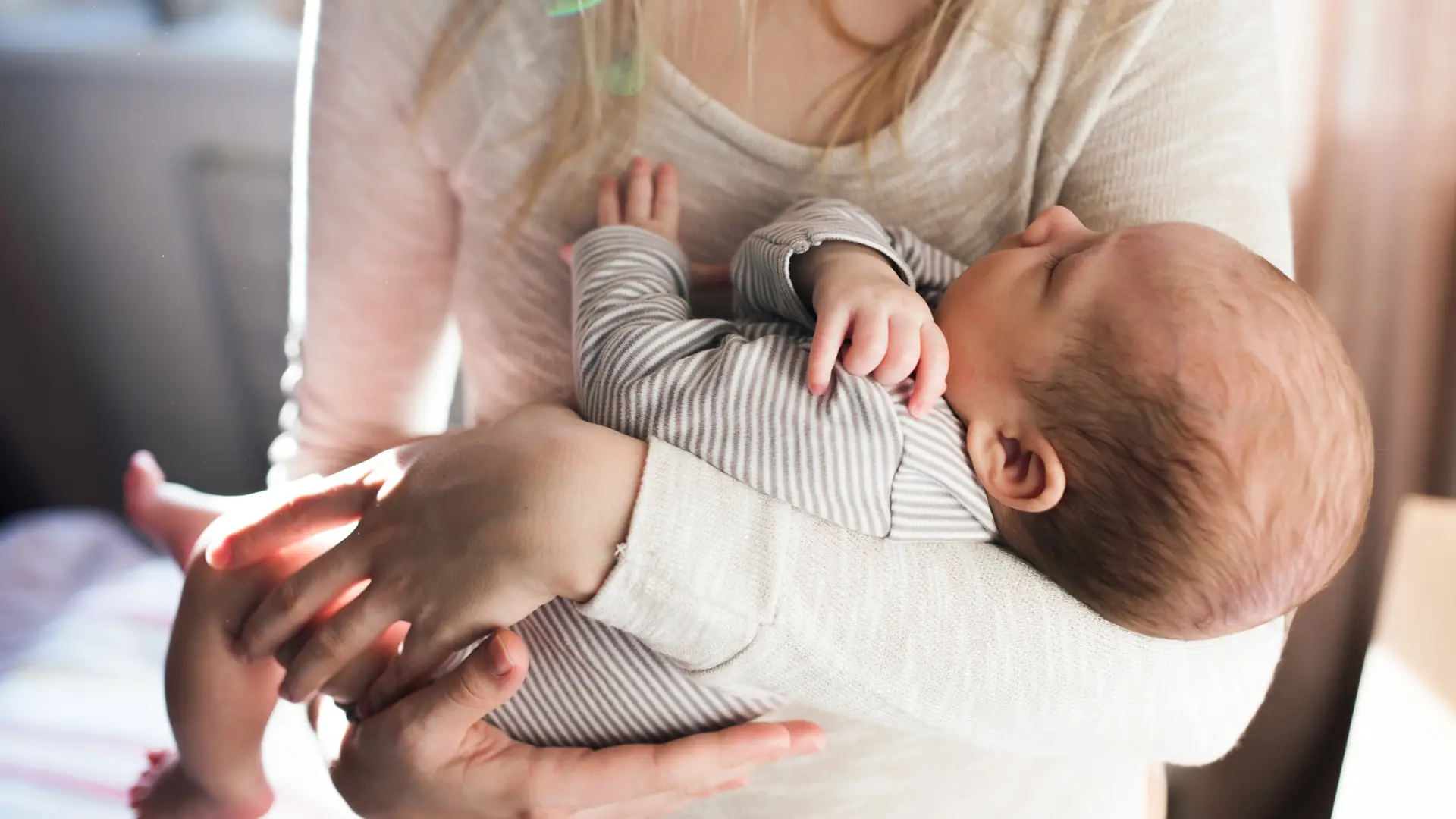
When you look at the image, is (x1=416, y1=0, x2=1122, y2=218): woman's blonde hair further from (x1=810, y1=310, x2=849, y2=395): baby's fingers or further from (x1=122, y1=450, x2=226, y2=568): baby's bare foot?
(x1=122, y1=450, x2=226, y2=568): baby's bare foot

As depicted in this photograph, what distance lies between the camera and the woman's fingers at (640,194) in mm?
663

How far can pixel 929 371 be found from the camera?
0.54 m

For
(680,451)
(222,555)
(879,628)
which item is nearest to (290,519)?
(222,555)

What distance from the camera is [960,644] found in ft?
1.67

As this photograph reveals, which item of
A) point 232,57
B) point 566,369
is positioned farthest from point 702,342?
point 232,57

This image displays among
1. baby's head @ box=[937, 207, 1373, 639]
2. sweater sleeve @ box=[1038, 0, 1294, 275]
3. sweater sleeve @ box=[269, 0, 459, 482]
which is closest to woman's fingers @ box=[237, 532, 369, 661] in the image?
sweater sleeve @ box=[269, 0, 459, 482]

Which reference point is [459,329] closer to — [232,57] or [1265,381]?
[232,57]

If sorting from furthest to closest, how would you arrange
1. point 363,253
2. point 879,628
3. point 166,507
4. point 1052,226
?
point 166,507
point 363,253
point 1052,226
point 879,628

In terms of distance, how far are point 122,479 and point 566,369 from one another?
50 cm

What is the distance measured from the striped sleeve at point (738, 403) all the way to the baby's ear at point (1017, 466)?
0.21ft

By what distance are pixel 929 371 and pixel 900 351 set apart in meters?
0.02

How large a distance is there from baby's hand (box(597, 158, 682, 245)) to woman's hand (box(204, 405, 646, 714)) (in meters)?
0.15

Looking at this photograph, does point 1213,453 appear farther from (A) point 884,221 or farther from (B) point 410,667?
(B) point 410,667

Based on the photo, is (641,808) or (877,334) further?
(641,808)
